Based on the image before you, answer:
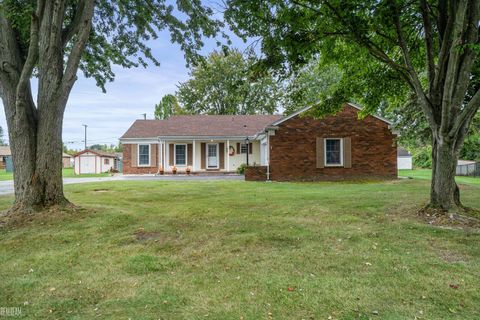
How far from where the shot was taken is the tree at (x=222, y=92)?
1476 inches

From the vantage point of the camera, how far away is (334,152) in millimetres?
17281

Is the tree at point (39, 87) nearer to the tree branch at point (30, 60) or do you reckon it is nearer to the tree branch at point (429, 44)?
the tree branch at point (30, 60)

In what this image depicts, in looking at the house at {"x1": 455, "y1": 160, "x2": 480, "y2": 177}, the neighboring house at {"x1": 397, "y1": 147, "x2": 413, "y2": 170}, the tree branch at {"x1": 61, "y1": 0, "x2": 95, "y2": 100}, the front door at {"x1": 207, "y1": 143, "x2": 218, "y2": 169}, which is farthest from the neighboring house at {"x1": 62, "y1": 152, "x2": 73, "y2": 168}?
the house at {"x1": 455, "y1": 160, "x2": 480, "y2": 177}

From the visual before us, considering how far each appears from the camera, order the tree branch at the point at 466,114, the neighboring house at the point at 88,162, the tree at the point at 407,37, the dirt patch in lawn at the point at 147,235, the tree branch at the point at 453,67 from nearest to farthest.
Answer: the dirt patch in lawn at the point at 147,235
the tree branch at the point at 453,67
the tree branch at the point at 466,114
the tree at the point at 407,37
the neighboring house at the point at 88,162

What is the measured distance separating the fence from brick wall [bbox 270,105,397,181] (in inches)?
388

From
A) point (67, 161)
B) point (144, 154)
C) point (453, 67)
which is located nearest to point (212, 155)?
point (144, 154)

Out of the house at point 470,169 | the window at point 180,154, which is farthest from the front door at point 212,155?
the house at point 470,169

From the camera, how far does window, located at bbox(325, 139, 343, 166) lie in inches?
679

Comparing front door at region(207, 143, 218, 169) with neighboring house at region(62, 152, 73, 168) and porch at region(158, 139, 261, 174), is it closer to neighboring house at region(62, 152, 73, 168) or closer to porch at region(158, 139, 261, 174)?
porch at region(158, 139, 261, 174)

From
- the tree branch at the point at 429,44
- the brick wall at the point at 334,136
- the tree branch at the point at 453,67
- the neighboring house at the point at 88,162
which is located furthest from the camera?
the neighboring house at the point at 88,162

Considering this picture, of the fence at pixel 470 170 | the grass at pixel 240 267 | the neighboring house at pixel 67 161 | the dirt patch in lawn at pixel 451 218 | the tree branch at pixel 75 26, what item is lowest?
the grass at pixel 240 267

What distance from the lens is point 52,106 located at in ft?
23.2

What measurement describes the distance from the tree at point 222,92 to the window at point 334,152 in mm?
20907

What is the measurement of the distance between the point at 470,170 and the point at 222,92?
85.8 feet
